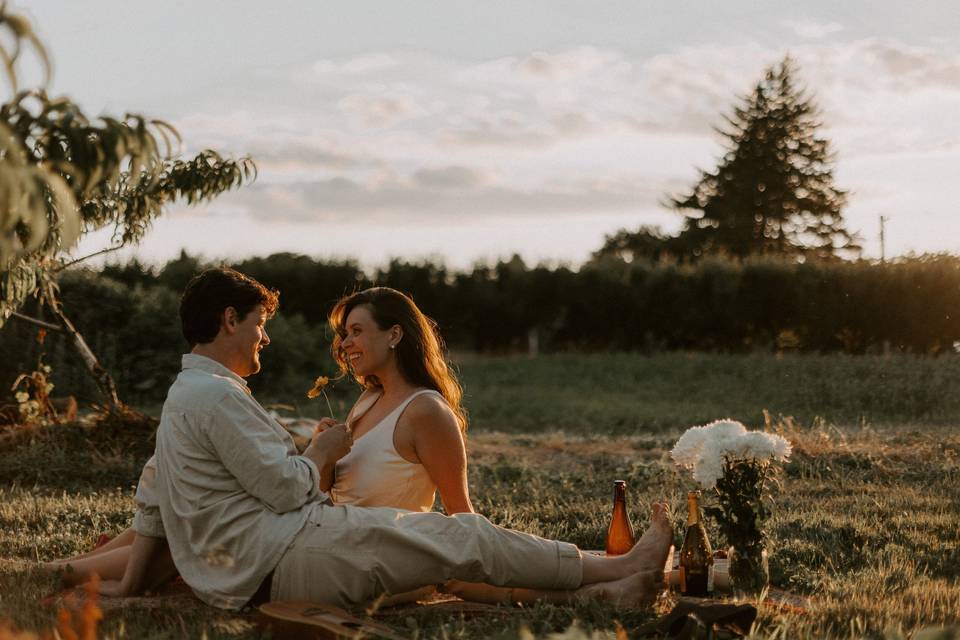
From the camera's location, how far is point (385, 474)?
15.3ft

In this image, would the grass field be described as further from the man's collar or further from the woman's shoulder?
the man's collar

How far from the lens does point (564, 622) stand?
13.1 ft

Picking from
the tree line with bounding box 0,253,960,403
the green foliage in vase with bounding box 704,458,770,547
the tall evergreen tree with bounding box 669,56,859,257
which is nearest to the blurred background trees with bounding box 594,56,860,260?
the tall evergreen tree with bounding box 669,56,859,257

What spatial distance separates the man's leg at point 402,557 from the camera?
401 cm

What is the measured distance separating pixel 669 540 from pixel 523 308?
16110 mm

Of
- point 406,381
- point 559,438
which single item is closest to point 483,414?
point 559,438

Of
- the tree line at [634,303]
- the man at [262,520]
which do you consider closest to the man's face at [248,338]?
the man at [262,520]

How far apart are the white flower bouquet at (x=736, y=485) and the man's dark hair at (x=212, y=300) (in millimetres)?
2115

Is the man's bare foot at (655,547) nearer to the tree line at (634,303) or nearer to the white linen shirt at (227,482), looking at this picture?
the white linen shirt at (227,482)

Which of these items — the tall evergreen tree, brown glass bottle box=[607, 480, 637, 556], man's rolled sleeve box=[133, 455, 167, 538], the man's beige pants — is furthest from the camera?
the tall evergreen tree

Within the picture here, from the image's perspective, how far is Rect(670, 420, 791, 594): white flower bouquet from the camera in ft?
15.8

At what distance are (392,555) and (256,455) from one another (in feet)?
2.21

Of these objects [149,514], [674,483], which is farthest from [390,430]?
[674,483]

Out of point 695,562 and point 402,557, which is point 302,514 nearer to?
point 402,557
